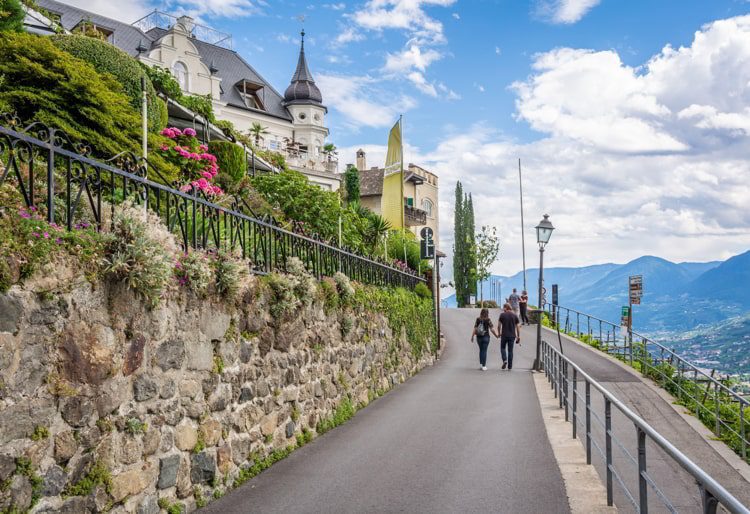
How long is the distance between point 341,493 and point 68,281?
3.65 m

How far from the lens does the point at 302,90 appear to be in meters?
57.8

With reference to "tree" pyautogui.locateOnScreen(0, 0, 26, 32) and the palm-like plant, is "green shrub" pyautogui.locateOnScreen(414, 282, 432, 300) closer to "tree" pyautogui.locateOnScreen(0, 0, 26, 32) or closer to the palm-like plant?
"tree" pyautogui.locateOnScreen(0, 0, 26, 32)

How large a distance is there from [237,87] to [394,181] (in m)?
27.1

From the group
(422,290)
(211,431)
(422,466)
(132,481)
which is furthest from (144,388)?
(422,290)

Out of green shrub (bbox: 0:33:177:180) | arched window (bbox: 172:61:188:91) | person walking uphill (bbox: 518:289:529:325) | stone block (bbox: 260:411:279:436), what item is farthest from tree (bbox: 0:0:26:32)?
arched window (bbox: 172:61:188:91)

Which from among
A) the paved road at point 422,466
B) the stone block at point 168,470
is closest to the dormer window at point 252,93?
the paved road at point 422,466

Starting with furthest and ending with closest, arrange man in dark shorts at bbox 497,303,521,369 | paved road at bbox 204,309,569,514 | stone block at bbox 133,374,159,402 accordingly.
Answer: man in dark shorts at bbox 497,303,521,369, paved road at bbox 204,309,569,514, stone block at bbox 133,374,159,402

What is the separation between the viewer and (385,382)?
50.1ft

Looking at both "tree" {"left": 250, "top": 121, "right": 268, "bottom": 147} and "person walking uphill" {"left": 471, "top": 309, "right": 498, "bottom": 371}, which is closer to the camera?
"person walking uphill" {"left": 471, "top": 309, "right": 498, "bottom": 371}

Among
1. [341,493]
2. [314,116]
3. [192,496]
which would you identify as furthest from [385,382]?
[314,116]

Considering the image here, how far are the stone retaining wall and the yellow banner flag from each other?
20066 millimetres

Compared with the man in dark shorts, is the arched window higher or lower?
higher

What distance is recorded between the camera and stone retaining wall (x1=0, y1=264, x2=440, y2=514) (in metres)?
4.21

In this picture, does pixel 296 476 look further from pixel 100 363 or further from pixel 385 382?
pixel 385 382
